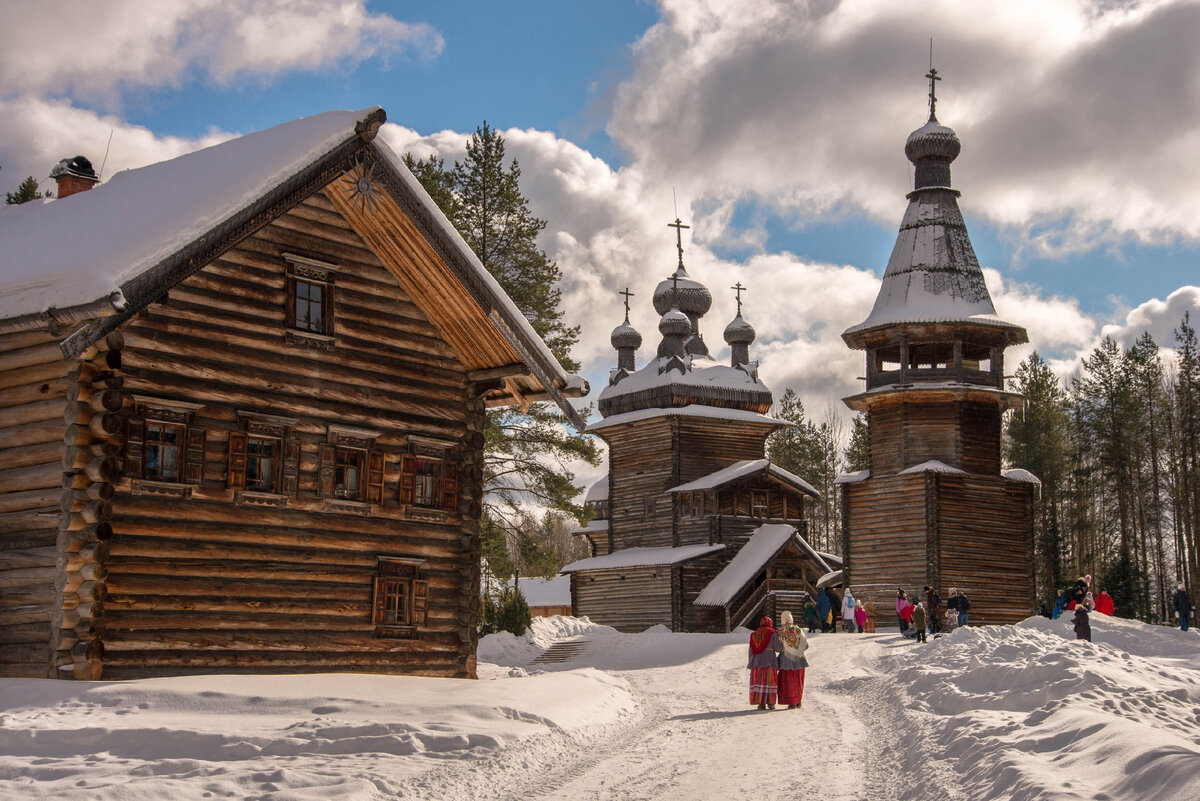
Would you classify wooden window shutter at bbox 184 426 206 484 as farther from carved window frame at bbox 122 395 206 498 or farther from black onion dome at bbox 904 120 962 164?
black onion dome at bbox 904 120 962 164

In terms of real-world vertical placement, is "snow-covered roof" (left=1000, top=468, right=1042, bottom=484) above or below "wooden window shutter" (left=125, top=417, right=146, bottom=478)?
above

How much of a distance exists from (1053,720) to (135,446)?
11680 millimetres

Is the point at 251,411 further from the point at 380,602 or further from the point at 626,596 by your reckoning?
the point at 626,596

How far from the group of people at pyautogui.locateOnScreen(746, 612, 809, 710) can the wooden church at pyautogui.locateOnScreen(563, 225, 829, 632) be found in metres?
24.8

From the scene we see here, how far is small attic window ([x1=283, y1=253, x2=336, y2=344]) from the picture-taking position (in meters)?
18.2

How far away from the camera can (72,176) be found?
22688 millimetres

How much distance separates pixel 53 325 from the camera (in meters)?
14.1

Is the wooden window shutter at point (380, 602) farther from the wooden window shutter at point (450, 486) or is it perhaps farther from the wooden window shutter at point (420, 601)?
the wooden window shutter at point (450, 486)

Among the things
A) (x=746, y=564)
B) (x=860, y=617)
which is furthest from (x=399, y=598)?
(x=746, y=564)

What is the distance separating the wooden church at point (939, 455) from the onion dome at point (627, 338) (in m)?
18.8

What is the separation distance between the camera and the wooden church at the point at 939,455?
135 ft

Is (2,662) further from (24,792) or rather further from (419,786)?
(419,786)

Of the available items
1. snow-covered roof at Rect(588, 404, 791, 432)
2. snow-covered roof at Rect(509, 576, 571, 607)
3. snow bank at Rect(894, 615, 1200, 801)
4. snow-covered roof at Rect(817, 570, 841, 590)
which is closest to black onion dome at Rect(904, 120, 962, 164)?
snow-covered roof at Rect(588, 404, 791, 432)

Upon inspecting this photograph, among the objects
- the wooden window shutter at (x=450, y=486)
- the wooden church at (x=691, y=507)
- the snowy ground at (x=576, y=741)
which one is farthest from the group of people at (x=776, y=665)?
the wooden church at (x=691, y=507)
